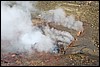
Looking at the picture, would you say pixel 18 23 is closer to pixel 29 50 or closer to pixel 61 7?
pixel 29 50

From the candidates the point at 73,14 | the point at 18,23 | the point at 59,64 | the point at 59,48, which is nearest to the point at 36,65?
the point at 59,64

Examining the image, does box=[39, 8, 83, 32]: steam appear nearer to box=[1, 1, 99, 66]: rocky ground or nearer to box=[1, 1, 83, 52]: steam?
box=[1, 1, 83, 52]: steam

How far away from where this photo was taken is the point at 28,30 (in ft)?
52.4

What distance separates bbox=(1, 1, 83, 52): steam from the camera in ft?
47.9

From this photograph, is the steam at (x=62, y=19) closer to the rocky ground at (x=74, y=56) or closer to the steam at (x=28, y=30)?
the steam at (x=28, y=30)

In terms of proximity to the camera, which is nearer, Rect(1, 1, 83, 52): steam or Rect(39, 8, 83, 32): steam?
Rect(1, 1, 83, 52): steam

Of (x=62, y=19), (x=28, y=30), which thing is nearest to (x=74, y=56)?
(x=28, y=30)

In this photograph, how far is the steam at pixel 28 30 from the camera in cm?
1459

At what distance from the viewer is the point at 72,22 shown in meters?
18.1

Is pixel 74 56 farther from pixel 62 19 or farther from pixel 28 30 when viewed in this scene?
pixel 62 19

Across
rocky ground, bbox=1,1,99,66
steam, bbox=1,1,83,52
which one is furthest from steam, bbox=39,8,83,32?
rocky ground, bbox=1,1,99,66

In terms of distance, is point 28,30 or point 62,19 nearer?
point 28,30

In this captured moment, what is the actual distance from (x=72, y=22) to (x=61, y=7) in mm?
2859

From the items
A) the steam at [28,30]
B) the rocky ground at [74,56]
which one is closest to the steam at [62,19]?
the steam at [28,30]
